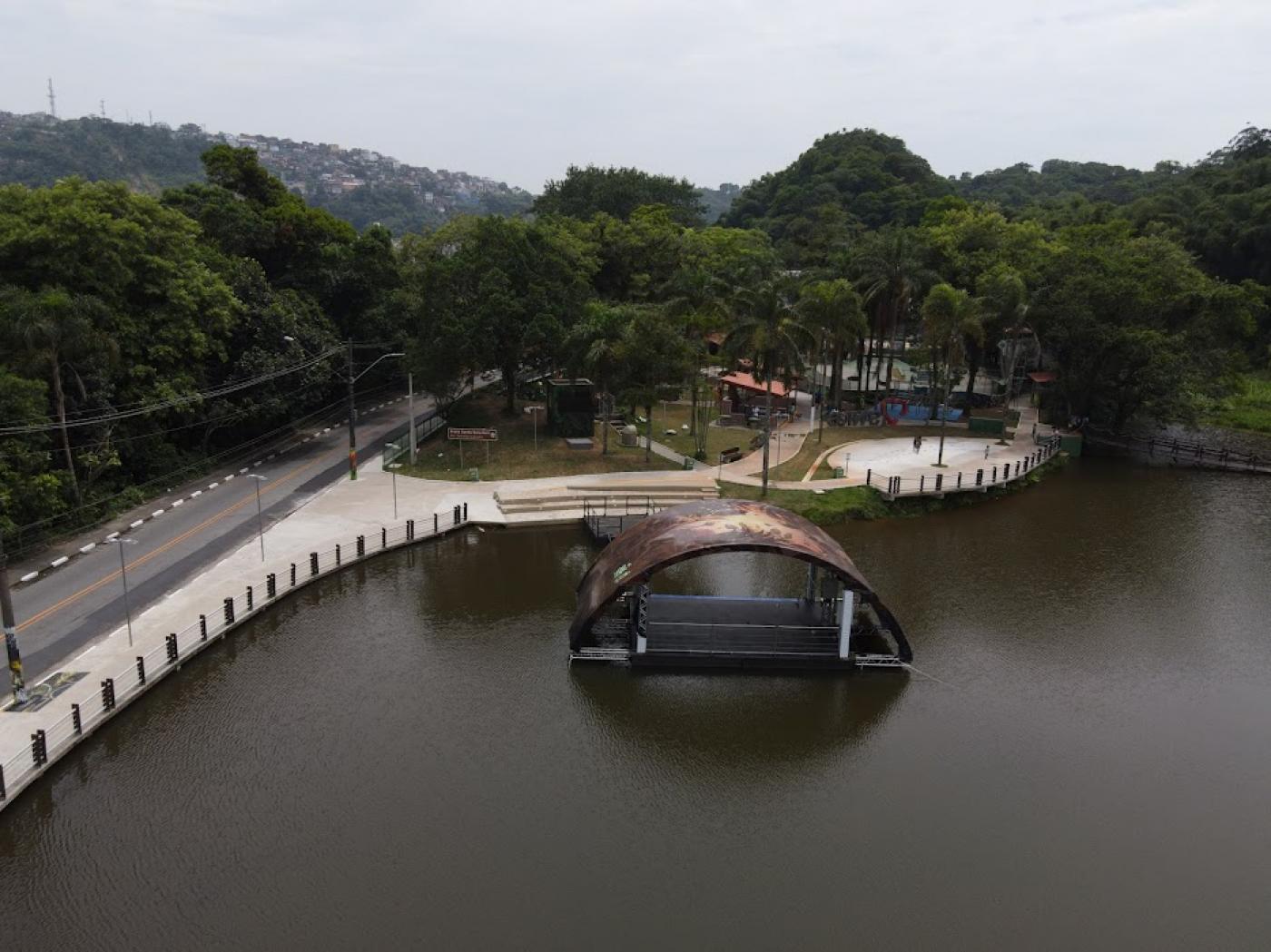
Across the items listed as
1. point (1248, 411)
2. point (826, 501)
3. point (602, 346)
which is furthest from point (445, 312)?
point (1248, 411)

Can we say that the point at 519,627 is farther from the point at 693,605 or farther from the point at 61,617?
the point at 61,617

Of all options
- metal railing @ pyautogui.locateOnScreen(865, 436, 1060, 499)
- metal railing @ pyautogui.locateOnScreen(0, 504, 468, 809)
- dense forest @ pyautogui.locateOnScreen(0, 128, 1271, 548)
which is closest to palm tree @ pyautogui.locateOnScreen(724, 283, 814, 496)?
dense forest @ pyautogui.locateOnScreen(0, 128, 1271, 548)

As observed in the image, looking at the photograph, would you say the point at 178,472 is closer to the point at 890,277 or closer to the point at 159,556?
the point at 159,556

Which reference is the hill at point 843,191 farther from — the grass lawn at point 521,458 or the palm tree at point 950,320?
the grass lawn at point 521,458

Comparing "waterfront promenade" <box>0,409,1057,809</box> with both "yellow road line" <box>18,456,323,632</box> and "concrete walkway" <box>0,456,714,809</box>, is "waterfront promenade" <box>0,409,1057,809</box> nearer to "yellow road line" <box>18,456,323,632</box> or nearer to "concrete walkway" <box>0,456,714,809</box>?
"concrete walkway" <box>0,456,714,809</box>

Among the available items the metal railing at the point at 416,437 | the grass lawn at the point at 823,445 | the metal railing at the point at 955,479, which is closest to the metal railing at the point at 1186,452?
the metal railing at the point at 955,479

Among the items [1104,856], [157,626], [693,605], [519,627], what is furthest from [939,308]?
[157,626]
